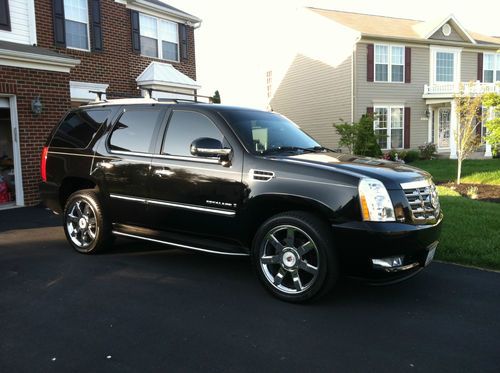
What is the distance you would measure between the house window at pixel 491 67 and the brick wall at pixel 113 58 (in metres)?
19.2

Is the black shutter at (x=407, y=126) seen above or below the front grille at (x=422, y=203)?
above

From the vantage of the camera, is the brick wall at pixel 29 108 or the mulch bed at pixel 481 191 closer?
the brick wall at pixel 29 108

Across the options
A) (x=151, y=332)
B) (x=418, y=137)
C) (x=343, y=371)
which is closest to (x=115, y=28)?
(x=151, y=332)

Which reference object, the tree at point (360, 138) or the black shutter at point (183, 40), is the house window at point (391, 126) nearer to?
the tree at point (360, 138)

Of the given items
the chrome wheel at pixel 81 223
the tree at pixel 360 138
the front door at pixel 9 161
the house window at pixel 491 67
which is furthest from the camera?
the house window at pixel 491 67

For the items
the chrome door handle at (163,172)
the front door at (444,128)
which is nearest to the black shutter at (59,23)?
the chrome door handle at (163,172)

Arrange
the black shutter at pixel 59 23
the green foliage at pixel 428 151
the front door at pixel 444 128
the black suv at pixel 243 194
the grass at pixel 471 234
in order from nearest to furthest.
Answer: the black suv at pixel 243 194, the grass at pixel 471 234, the black shutter at pixel 59 23, the green foliage at pixel 428 151, the front door at pixel 444 128

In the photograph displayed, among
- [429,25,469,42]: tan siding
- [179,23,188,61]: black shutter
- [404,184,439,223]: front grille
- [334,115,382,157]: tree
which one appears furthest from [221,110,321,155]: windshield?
[429,25,469,42]: tan siding

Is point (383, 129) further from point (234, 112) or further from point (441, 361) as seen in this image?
point (441, 361)

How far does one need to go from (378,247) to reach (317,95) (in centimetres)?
2069

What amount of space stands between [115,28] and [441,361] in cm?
1367

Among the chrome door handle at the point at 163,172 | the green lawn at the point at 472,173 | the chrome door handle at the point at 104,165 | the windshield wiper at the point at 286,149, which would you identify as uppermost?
the windshield wiper at the point at 286,149

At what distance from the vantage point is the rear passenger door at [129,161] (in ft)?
16.9

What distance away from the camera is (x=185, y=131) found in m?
4.95
